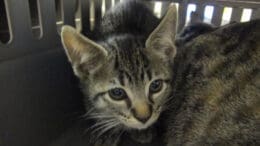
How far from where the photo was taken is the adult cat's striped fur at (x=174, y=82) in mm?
723

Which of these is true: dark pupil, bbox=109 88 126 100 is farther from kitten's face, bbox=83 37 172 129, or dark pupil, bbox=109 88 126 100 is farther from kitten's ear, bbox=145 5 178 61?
kitten's ear, bbox=145 5 178 61

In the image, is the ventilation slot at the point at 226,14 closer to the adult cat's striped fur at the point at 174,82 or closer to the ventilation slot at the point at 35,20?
the adult cat's striped fur at the point at 174,82

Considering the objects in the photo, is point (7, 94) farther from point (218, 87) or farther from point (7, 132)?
point (218, 87)

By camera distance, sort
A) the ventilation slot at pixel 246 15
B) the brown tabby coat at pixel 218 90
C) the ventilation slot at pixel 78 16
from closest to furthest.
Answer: the brown tabby coat at pixel 218 90 < the ventilation slot at pixel 78 16 < the ventilation slot at pixel 246 15

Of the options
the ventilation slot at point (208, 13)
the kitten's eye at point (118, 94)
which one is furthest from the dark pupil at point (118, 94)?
the ventilation slot at point (208, 13)

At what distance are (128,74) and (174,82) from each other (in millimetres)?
175

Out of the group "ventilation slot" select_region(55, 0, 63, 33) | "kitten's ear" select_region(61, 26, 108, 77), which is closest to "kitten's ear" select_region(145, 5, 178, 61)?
"kitten's ear" select_region(61, 26, 108, 77)

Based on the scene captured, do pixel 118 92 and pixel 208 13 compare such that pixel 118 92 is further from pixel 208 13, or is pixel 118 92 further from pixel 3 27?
pixel 208 13

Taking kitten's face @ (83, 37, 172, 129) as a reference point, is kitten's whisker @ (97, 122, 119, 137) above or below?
below

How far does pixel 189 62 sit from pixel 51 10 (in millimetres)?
476

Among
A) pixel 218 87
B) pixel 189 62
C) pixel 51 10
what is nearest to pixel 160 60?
pixel 189 62

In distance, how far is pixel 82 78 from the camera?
0.88 meters

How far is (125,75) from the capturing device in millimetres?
837

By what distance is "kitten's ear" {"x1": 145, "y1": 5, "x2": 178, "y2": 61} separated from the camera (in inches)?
32.5
